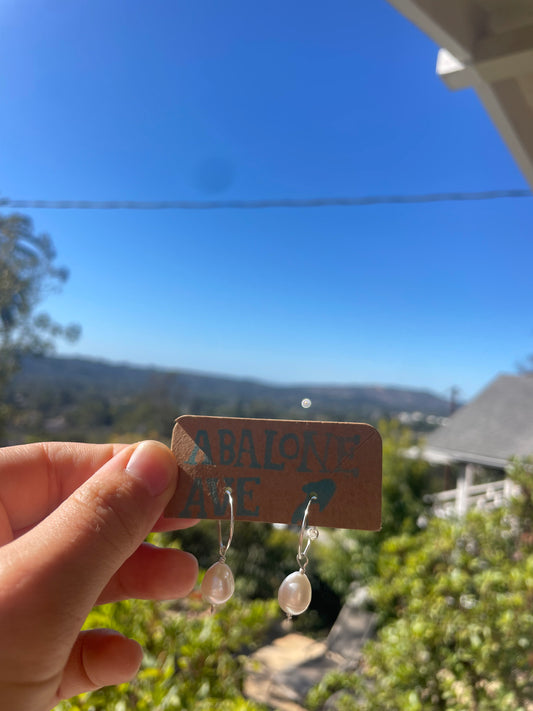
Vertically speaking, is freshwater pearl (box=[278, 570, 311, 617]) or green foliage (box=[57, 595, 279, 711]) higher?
freshwater pearl (box=[278, 570, 311, 617])

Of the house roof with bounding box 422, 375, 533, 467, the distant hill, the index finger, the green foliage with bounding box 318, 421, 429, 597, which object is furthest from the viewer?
the house roof with bounding box 422, 375, 533, 467

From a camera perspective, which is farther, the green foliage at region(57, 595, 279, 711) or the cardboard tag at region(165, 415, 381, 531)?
the green foliage at region(57, 595, 279, 711)

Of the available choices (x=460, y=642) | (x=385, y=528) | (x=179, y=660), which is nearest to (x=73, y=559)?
(x=179, y=660)

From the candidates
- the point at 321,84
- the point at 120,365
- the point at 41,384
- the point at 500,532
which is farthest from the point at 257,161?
the point at 500,532

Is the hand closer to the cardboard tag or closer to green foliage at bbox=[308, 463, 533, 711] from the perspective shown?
the cardboard tag

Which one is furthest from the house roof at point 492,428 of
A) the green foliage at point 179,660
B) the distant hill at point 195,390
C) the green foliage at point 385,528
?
the green foliage at point 179,660

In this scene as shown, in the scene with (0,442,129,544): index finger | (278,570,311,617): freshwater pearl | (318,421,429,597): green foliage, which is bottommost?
(318,421,429,597): green foliage

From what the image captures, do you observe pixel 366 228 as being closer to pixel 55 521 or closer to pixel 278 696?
pixel 278 696

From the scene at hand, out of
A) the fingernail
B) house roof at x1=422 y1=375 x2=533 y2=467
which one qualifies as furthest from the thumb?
house roof at x1=422 y1=375 x2=533 y2=467
